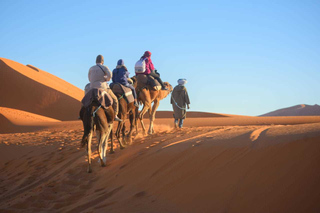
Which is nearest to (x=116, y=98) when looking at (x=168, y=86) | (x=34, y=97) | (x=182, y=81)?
(x=168, y=86)

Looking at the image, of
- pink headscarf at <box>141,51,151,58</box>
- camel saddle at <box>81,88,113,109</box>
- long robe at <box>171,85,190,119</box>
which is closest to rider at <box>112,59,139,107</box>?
camel saddle at <box>81,88,113,109</box>

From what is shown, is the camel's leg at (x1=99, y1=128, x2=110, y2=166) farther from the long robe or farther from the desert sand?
the long robe

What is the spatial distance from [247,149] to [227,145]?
72cm

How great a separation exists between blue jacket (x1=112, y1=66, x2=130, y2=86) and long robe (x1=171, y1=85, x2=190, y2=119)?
5127 mm

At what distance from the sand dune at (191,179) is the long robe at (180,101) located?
5288mm

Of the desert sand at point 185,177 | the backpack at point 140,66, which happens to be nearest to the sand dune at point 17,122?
the backpack at point 140,66

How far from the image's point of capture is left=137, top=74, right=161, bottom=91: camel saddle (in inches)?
571

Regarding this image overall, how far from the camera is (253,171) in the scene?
272 inches

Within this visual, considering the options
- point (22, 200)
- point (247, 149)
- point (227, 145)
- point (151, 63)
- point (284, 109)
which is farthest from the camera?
point (284, 109)

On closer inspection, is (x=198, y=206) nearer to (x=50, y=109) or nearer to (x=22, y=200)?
(x=22, y=200)

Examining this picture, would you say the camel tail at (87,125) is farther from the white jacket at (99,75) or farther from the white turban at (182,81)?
the white turban at (182,81)

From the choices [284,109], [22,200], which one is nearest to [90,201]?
→ [22,200]

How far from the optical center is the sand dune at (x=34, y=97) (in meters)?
45.5

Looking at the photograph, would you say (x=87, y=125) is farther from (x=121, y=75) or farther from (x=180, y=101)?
(x=180, y=101)
